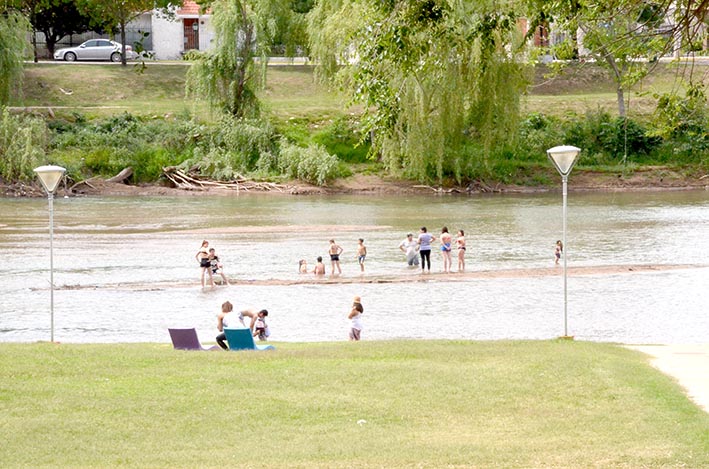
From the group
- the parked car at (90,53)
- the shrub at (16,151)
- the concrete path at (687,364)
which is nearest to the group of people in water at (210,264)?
the concrete path at (687,364)

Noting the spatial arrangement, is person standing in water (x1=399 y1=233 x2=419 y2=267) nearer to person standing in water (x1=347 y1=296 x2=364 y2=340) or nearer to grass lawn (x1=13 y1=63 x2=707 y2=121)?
person standing in water (x1=347 y1=296 x2=364 y2=340)

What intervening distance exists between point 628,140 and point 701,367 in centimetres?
5369

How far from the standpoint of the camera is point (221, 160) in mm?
66062

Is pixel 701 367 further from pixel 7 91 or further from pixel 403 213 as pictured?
pixel 7 91

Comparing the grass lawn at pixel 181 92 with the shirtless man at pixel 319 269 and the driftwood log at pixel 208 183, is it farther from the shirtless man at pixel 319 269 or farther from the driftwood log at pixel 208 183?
the shirtless man at pixel 319 269

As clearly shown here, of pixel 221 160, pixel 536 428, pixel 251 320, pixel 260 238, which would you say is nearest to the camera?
pixel 536 428

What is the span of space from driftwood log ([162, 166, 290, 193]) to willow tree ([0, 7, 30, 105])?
9885 mm

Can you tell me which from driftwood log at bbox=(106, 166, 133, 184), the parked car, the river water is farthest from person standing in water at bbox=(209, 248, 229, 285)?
the parked car

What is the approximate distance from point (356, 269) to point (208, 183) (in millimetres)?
29802

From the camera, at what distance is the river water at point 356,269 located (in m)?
26.4

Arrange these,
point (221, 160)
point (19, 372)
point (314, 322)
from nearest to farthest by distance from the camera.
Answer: point (19, 372), point (314, 322), point (221, 160)

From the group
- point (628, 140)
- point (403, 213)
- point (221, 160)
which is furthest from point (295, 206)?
point (628, 140)

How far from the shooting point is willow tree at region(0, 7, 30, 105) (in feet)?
209

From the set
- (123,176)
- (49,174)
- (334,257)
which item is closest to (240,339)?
(49,174)
